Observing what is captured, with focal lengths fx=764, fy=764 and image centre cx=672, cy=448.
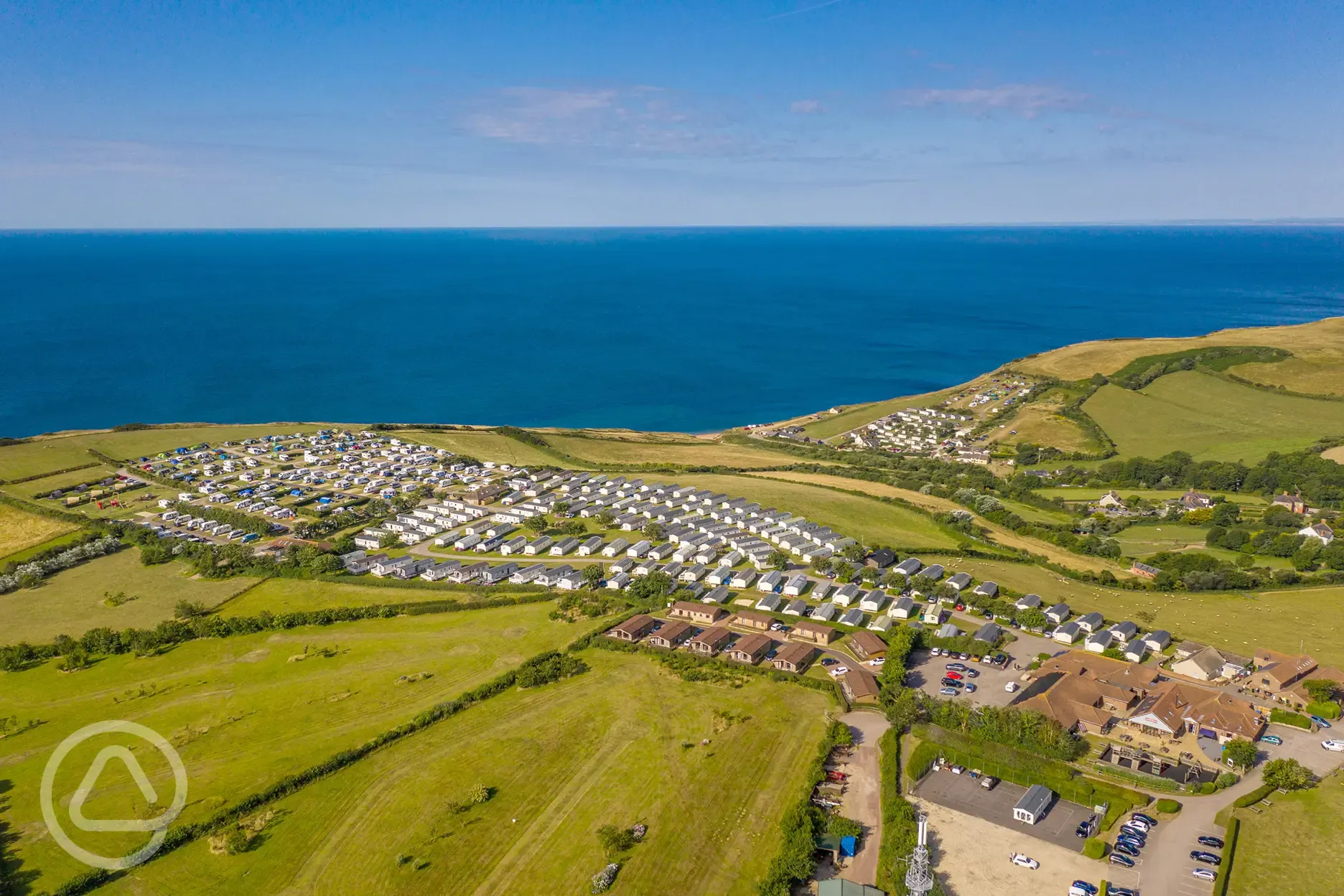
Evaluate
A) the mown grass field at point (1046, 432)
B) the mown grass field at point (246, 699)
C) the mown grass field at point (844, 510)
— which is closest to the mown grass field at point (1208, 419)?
the mown grass field at point (1046, 432)

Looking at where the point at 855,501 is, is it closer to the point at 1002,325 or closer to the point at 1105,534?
the point at 1105,534

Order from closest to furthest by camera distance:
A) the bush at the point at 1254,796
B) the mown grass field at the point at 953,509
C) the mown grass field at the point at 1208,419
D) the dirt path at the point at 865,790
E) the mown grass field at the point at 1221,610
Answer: the dirt path at the point at 865,790, the bush at the point at 1254,796, the mown grass field at the point at 1221,610, the mown grass field at the point at 953,509, the mown grass field at the point at 1208,419

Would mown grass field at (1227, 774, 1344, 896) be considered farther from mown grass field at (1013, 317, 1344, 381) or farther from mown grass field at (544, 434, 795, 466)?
mown grass field at (1013, 317, 1344, 381)

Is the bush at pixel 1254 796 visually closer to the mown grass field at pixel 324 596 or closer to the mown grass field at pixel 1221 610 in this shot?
the mown grass field at pixel 1221 610

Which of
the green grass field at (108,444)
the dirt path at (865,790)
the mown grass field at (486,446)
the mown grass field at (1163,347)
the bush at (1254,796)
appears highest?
the mown grass field at (1163,347)

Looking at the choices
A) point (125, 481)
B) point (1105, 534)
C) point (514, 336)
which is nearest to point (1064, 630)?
point (1105, 534)

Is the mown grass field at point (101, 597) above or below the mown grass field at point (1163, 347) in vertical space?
below
